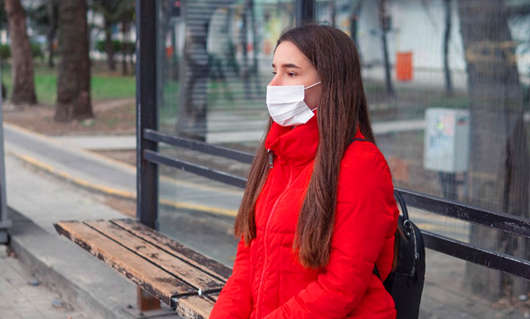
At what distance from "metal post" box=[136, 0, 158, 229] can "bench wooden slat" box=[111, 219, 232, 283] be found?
0.39 metres

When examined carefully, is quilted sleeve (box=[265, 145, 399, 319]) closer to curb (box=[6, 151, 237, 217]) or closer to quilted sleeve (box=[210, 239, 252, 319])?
quilted sleeve (box=[210, 239, 252, 319])

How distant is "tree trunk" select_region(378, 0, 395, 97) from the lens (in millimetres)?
6602

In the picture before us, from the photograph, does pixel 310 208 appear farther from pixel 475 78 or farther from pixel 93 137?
pixel 93 137

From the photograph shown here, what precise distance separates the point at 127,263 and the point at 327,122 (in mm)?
2022

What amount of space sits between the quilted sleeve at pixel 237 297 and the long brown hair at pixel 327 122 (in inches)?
14.2

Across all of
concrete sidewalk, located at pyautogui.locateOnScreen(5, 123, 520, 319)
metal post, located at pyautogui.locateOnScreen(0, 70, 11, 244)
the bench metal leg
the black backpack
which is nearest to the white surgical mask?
the black backpack

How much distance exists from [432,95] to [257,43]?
66.0 inches

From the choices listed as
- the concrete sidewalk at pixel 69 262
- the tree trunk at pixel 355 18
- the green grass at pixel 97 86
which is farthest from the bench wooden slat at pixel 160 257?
the green grass at pixel 97 86

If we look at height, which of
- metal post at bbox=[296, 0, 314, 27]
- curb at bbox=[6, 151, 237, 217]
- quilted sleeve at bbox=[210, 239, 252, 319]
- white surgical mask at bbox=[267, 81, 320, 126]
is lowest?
curb at bbox=[6, 151, 237, 217]

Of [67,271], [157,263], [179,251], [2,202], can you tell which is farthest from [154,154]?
[2,202]

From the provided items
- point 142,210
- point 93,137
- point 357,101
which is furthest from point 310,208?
point 93,137

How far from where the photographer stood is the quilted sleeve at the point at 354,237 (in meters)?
2.07

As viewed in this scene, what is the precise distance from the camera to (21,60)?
69.3 ft

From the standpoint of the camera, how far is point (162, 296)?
11.2 feet
